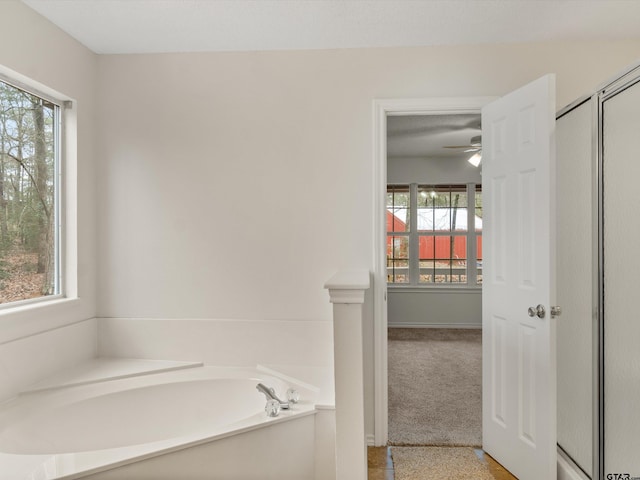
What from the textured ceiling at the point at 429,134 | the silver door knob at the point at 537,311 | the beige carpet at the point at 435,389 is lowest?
the beige carpet at the point at 435,389

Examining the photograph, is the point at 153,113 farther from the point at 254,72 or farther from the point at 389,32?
the point at 389,32

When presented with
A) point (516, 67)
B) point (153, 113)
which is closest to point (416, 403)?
point (516, 67)

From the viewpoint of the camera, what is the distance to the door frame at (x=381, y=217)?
107 inches

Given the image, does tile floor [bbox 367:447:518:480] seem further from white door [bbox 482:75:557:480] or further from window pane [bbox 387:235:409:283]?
window pane [bbox 387:235:409:283]

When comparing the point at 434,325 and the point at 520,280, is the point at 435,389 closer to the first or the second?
the point at 520,280

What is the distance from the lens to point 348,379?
6.23 feet

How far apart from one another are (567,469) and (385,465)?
0.88m

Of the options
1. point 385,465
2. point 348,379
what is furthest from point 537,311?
point 385,465

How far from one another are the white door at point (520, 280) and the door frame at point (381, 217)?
241 millimetres

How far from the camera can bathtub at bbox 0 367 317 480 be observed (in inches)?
69.2

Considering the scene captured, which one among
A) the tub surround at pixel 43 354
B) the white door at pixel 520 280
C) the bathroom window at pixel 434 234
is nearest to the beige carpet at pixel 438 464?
the white door at pixel 520 280

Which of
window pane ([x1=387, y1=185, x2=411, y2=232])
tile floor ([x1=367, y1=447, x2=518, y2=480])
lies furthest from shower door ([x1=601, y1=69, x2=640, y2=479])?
window pane ([x1=387, y1=185, x2=411, y2=232])

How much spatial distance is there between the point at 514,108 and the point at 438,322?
175 inches

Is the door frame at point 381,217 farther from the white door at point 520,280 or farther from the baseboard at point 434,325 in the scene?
the baseboard at point 434,325
